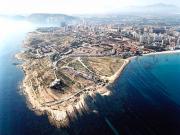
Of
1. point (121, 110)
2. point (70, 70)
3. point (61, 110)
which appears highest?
point (70, 70)

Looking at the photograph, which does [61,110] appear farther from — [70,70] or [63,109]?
[70,70]

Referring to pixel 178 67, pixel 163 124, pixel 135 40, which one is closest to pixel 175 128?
pixel 163 124

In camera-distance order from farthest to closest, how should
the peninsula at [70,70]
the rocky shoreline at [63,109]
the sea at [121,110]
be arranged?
the peninsula at [70,70]
the rocky shoreline at [63,109]
the sea at [121,110]

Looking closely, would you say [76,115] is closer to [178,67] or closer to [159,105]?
[159,105]

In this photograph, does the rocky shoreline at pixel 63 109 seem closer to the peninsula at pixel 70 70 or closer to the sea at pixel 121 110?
the peninsula at pixel 70 70

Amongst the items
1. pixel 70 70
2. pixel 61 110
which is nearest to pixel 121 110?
pixel 61 110

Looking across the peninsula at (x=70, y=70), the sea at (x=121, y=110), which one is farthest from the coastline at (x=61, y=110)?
the sea at (x=121, y=110)

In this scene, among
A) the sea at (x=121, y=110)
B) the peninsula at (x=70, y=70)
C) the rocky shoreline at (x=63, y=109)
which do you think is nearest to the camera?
the sea at (x=121, y=110)

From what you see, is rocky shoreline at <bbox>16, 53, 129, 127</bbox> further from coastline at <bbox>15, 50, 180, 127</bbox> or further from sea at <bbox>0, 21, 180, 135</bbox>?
sea at <bbox>0, 21, 180, 135</bbox>
